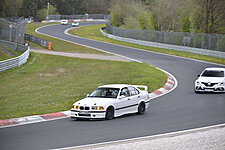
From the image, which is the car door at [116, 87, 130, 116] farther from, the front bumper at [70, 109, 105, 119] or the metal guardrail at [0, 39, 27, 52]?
the metal guardrail at [0, 39, 27, 52]

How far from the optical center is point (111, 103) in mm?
13734

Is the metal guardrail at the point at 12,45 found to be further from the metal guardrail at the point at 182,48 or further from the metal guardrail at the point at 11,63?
the metal guardrail at the point at 182,48

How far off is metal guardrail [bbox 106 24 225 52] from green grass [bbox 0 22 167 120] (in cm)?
1141

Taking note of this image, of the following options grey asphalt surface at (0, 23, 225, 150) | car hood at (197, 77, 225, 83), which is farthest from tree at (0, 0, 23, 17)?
grey asphalt surface at (0, 23, 225, 150)

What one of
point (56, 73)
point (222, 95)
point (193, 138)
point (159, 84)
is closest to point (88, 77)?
point (56, 73)

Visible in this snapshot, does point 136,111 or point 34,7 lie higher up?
point 34,7

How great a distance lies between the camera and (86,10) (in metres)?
159

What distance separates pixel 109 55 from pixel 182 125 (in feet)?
99.3

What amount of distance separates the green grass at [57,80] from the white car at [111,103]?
2547 mm

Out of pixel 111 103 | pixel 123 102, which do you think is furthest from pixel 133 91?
pixel 111 103

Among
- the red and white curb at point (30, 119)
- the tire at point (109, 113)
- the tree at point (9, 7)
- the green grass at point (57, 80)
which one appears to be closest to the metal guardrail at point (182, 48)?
the green grass at point (57, 80)

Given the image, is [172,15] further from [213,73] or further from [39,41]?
[213,73]

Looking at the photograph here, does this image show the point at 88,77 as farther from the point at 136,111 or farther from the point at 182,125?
the point at 182,125

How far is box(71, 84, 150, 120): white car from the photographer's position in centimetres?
1335
